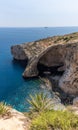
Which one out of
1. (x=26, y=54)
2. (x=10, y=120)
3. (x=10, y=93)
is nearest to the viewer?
(x=10, y=120)

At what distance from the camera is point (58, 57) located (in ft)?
179

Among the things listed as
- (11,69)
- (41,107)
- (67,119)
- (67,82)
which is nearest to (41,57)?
(11,69)

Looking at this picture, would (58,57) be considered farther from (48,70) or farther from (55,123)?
(55,123)

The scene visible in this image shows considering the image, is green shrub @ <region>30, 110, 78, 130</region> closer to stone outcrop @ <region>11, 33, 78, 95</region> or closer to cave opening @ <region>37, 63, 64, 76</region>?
stone outcrop @ <region>11, 33, 78, 95</region>

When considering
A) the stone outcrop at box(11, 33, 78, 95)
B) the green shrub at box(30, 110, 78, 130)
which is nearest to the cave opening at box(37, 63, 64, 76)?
the stone outcrop at box(11, 33, 78, 95)

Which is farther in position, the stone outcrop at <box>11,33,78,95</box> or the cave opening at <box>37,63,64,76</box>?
the cave opening at <box>37,63,64,76</box>

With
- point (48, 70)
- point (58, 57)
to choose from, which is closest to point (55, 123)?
point (48, 70)

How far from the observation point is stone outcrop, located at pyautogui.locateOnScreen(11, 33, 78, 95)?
130 feet

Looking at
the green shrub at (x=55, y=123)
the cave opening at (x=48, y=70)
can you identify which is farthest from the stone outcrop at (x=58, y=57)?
the green shrub at (x=55, y=123)

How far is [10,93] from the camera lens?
38.5 metres

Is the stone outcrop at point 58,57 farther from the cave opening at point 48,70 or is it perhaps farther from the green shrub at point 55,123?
the green shrub at point 55,123

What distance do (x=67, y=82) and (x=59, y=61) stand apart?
15497mm

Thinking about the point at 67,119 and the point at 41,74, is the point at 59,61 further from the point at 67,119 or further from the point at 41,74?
the point at 67,119

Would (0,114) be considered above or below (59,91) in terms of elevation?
above
